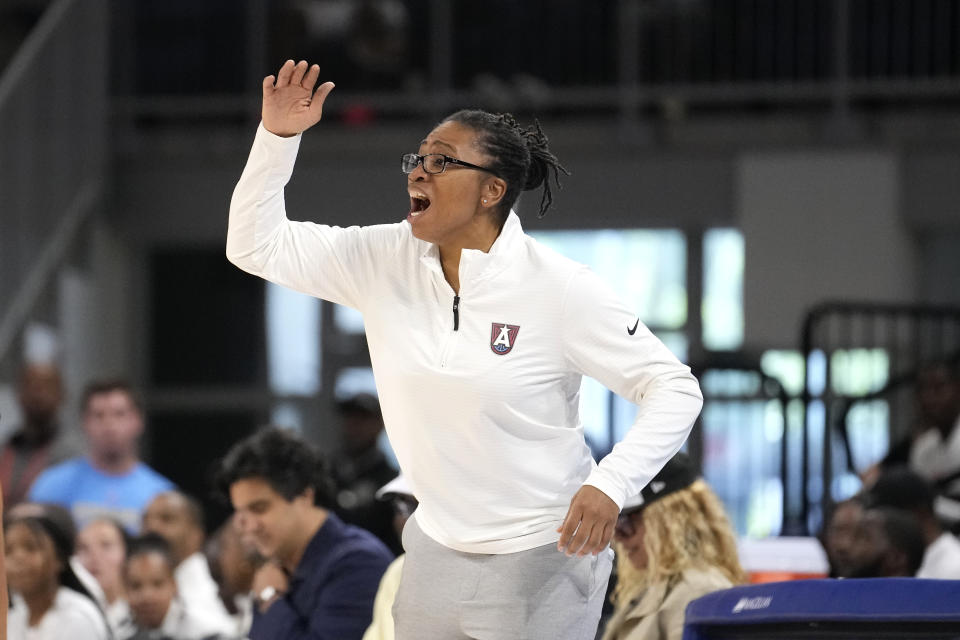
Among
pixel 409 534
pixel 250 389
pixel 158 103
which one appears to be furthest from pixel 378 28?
pixel 409 534

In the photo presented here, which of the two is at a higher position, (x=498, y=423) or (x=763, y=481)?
(x=498, y=423)

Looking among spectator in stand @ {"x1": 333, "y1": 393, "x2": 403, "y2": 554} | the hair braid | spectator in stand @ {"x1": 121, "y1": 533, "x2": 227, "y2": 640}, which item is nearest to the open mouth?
the hair braid

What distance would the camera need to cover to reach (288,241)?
3309mm

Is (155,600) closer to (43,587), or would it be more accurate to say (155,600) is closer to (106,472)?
(43,587)

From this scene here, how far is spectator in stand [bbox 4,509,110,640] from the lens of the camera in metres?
5.09

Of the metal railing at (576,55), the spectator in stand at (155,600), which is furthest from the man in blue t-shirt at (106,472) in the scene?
the metal railing at (576,55)

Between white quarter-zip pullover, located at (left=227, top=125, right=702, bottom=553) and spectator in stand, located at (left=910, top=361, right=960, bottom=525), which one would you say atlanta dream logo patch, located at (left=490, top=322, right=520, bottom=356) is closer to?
white quarter-zip pullover, located at (left=227, top=125, right=702, bottom=553)

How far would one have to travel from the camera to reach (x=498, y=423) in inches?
123

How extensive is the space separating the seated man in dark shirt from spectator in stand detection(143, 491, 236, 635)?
1.51 m

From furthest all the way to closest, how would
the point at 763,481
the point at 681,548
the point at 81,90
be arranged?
the point at 81,90
the point at 763,481
the point at 681,548

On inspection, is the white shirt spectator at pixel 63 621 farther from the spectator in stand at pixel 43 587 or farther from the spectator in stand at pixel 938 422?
the spectator in stand at pixel 938 422

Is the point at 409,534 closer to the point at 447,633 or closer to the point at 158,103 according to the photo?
the point at 447,633

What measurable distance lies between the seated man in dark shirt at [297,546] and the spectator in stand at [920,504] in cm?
213

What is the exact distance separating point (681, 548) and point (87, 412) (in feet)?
12.1
